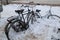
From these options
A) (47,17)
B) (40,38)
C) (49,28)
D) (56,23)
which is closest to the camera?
(40,38)

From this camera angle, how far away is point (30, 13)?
4.00 metres

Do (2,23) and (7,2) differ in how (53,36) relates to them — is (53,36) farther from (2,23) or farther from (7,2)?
(7,2)

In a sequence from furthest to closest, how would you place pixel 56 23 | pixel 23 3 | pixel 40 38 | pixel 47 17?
pixel 23 3, pixel 47 17, pixel 56 23, pixel 40 38

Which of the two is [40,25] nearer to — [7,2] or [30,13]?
[30,13]

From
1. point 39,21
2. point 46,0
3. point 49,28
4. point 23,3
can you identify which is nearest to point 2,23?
point 39,21

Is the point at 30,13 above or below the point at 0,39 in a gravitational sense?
above

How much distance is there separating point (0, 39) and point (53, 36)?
4.36ft

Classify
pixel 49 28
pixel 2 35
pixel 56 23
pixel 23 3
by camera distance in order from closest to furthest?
pixel 2 35, pixel 49 28, pixel 56 23, pixel 23 3

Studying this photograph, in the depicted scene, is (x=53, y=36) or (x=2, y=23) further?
(x=2, y=23)

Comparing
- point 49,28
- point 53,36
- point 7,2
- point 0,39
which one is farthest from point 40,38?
point 7,2

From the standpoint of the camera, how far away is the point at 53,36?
3283mm

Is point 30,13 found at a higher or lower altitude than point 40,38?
higher

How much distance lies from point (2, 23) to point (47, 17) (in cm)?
159

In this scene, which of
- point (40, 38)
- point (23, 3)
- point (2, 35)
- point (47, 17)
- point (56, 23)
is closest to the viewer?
point (40, 38)
